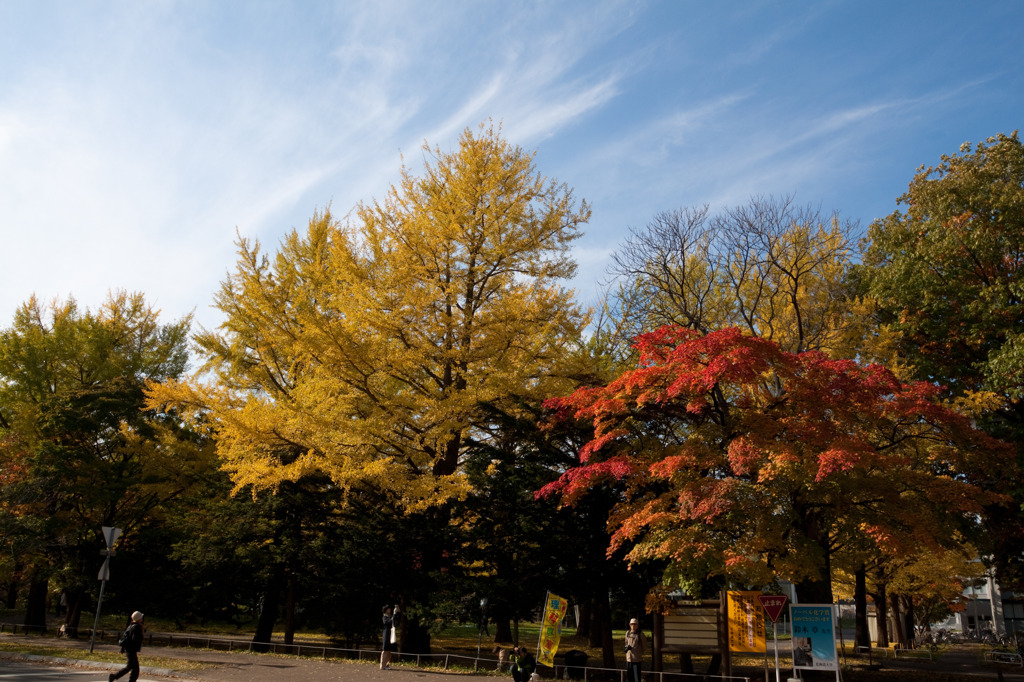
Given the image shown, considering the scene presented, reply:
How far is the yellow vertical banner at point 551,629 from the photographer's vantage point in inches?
501

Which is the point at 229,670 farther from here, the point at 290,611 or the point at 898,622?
the point at 898,622

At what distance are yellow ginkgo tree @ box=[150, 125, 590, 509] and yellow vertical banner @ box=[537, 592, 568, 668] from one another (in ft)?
9.79

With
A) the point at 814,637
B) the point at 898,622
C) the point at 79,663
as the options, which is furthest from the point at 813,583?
the point at 898,622

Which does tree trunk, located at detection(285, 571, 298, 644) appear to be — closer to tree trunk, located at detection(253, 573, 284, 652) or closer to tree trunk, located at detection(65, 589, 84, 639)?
tree trunk, located at detection(253, 573, 284, 652)

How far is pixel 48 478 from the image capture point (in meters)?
20.5

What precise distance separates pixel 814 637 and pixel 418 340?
942cm

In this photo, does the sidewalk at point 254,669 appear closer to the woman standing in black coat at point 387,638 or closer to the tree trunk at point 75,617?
the woman standing in black coat at point 387,638

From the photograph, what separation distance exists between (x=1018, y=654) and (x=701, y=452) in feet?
64.6

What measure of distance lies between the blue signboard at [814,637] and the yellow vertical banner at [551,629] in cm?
429

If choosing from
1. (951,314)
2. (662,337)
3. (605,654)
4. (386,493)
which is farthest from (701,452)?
(951,314)

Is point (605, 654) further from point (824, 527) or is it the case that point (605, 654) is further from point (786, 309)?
point (786, 309)

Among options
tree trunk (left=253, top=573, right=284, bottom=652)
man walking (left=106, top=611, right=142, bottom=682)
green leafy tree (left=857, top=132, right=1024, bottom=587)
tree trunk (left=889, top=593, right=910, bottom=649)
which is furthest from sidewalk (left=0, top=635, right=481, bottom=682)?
tree trunk (left=889, top=593, right=910, bottom=649)

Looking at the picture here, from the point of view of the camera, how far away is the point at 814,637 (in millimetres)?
11312

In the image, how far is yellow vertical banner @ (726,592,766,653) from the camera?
11.7 meters
